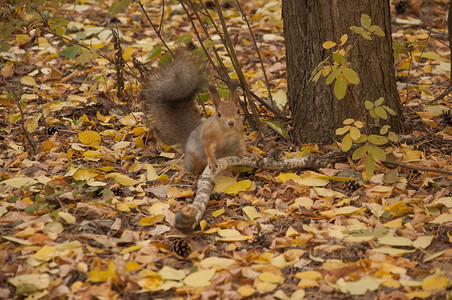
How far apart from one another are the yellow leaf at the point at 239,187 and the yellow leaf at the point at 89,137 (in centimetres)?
119

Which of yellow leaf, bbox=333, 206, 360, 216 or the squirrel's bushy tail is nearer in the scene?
yellow leaf, bbox=333, 206, 360, 216

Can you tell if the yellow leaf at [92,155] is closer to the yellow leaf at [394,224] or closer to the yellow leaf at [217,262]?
the yellow leaf at [217,262]

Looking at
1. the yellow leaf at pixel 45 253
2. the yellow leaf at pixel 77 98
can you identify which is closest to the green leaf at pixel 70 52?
the yellow leaf at pixel 77 98

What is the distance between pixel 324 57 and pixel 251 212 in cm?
115

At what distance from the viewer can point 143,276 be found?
2.25 metres

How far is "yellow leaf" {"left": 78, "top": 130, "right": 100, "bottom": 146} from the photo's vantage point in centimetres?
377

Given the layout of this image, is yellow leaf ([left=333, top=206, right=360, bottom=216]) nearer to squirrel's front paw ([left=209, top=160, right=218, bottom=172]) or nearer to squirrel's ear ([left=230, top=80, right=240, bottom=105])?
squirrel's front paw ([left=209, top=160, right=218, bottom=172])

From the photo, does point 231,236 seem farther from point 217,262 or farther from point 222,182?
point 222,182

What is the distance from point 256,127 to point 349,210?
4.12 feet

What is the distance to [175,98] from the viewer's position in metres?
3.59

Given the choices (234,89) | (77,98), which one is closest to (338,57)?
(234,89)

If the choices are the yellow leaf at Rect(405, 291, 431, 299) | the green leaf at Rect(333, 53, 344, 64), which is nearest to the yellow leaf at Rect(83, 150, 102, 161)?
the green leaf at Rect(333, 53, 344, 64)

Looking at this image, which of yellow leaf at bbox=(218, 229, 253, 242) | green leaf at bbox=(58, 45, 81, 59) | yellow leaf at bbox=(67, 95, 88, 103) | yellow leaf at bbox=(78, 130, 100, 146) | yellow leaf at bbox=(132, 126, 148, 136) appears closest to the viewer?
yellow leaf at bbox=(218, 229, 253, 242)

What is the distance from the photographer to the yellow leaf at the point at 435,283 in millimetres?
2098
